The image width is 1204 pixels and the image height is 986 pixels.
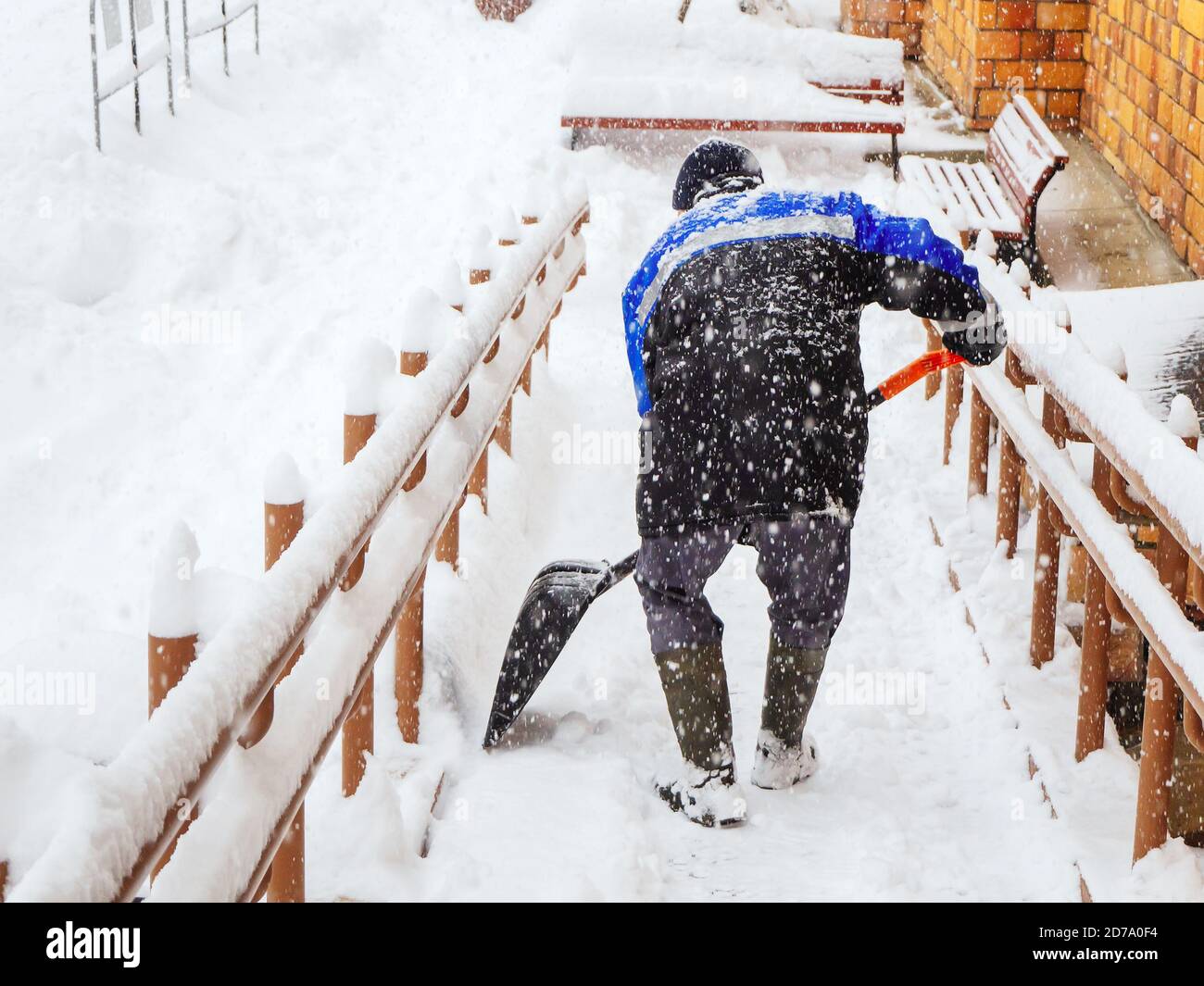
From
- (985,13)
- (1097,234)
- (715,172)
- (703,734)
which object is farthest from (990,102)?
(703,734)

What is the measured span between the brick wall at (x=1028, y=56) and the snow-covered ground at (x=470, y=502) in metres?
0.54

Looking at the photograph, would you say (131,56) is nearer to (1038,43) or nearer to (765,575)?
(1038,43)

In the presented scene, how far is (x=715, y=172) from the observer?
12.8 ft

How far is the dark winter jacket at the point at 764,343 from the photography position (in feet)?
11.8

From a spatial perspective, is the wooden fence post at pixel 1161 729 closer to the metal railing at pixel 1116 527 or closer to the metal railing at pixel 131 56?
the metal railing at pixel 1116 527

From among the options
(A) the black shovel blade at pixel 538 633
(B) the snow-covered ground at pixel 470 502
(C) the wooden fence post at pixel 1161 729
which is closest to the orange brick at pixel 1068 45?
(B) the snow-covered ground at pixel 470 502

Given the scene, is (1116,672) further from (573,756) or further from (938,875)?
(573,756)

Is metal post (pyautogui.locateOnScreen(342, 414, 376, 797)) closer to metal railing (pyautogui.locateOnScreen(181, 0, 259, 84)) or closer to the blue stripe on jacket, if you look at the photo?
the blue stripe on jacket

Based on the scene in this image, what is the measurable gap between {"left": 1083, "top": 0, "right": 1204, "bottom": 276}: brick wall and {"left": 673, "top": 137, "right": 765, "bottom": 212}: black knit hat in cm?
532

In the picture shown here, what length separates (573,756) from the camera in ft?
13.2

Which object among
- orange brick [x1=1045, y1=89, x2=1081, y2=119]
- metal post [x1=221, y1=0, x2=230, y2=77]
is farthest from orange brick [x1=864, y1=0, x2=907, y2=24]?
metal post [x1=221, y1=0, x2=230, y2=77]

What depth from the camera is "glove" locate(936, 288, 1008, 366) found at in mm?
3879
